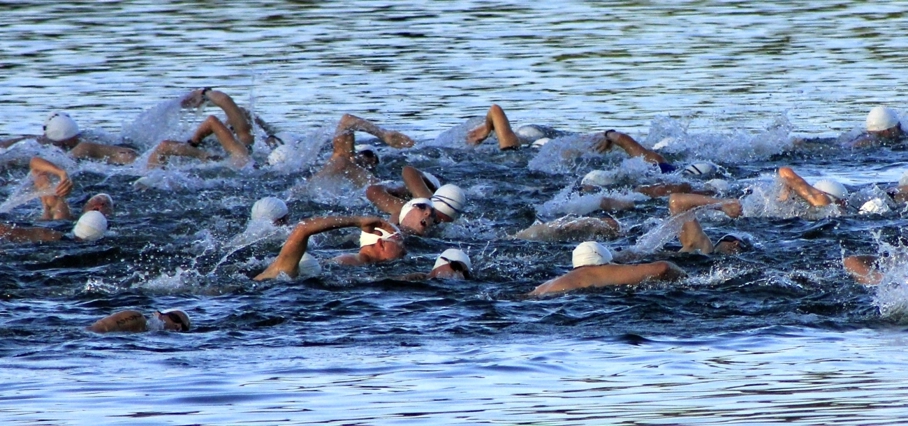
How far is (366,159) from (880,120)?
6139mm

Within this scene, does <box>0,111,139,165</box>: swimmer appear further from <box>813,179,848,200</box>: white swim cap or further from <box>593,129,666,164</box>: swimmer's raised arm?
<box>813,179,848,200</box>: white swim cap

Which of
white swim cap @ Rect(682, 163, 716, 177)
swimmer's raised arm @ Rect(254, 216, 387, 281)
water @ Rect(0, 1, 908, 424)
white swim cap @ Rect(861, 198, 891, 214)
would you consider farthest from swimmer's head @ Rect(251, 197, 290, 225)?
white swim cap @ Rect(861, 198, 891, 214)

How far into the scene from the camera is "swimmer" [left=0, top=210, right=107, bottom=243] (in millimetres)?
13250

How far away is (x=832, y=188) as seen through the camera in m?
14.1

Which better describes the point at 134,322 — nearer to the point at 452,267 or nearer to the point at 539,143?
the point at 452,267

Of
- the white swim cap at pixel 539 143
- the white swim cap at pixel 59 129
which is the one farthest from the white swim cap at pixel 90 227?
the white swim cap at pixel 539 143

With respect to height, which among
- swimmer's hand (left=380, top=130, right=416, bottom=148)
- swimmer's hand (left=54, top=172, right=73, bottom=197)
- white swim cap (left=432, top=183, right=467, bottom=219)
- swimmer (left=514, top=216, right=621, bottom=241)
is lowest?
swimmer's hand (left=380, top=130, right=416, bottom=148)

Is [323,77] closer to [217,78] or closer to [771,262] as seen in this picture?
[217,78]

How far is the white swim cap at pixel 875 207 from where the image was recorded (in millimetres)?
13992

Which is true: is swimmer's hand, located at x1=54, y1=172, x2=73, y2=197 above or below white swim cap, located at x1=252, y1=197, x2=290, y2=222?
above

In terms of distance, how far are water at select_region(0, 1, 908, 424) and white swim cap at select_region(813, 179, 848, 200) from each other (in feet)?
0.83

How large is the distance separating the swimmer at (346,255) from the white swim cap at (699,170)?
14.9 ft

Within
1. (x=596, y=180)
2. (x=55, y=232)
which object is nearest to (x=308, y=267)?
(x=55, y=232)

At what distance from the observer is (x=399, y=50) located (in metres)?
27.1
